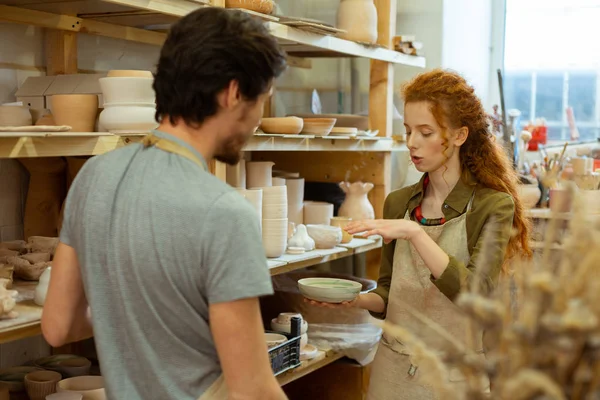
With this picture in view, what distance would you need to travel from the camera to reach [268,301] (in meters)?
3.00

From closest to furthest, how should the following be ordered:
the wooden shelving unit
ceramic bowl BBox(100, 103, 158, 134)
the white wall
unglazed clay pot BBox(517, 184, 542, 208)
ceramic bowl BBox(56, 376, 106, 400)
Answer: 1. the wooden shelving unit
2. ceramic bowl BBox(100, 103, 158, 134)
3. ceramic bowl BBox(56, 376, 106, 400)
4. unglazed clay pot BBox(517, 184, 542, 208)
5. the white wall

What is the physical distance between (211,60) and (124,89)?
776mm

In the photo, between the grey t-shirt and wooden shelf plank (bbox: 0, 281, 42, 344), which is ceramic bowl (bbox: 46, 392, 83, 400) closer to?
wooden shelf plank (bbox: 0, 281, 42, 344)

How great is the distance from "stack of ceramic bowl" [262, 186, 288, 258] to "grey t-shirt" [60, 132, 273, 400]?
1.17 m

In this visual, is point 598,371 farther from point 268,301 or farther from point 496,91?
point 496,91

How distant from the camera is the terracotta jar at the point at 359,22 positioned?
118 inches

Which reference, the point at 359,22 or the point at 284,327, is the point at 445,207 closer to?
the point at 284,327

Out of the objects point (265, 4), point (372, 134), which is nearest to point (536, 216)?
point (372, 134)

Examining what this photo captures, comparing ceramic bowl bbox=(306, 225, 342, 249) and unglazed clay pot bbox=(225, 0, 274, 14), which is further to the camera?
ceramic bowl bbox=(306, 225, 342, 249)

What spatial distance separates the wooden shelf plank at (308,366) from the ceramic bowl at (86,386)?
65cm

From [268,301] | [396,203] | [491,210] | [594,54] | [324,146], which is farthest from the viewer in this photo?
[594,54]

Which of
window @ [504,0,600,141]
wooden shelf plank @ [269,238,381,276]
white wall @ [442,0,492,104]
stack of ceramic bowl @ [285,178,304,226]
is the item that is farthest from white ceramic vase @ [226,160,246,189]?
window @ [504,0,600,141]

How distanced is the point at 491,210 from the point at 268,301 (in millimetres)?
1210

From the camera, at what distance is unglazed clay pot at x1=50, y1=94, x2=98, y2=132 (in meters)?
1.95
